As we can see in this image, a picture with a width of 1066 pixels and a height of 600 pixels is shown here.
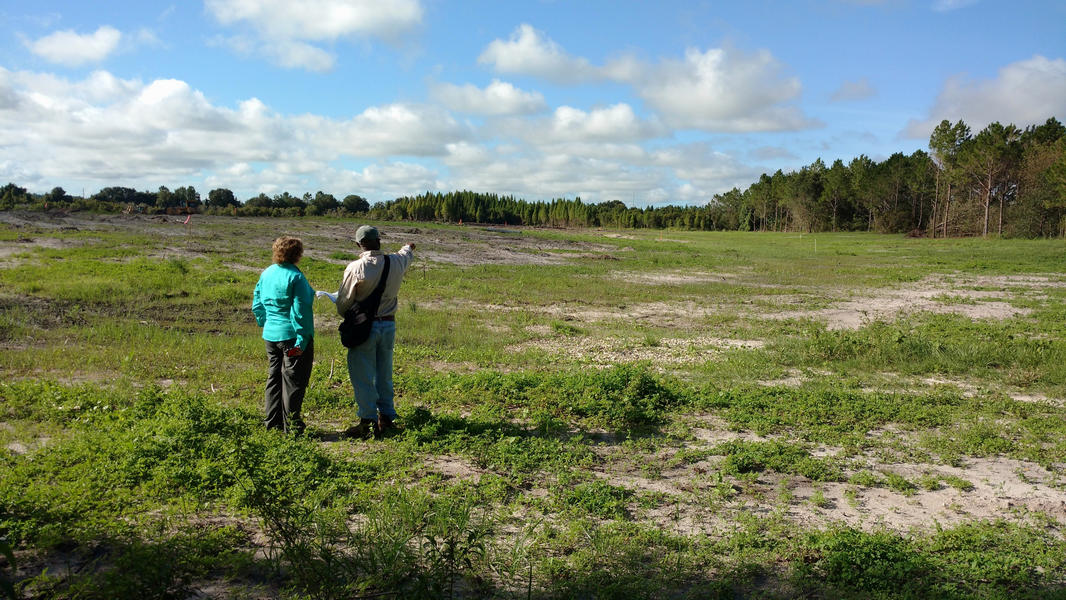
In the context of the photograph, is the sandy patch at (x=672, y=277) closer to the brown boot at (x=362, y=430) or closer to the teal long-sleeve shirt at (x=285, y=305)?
the brown boot at (x=362, y=430)

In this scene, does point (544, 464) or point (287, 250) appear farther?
point (287, 250)

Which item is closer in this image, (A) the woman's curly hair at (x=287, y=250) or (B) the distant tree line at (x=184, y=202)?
(A) the woman's curly hair at (x=287, y=250)

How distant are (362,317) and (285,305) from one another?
80cm

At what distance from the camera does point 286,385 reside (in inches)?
253

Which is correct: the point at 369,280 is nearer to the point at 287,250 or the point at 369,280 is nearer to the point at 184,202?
the point at 287,250

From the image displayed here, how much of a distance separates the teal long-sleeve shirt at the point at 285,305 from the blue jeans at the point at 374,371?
523 mm

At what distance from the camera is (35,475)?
201 inches

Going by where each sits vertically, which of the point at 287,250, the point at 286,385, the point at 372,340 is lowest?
the point at 286,385

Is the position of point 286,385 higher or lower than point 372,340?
lower

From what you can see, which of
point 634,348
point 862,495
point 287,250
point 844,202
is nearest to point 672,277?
point 634,348

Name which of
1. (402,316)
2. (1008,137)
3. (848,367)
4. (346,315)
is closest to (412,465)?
(346,315)

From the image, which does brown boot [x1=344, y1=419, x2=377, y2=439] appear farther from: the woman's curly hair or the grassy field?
the woman's curly hair

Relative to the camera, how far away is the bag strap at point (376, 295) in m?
6.37

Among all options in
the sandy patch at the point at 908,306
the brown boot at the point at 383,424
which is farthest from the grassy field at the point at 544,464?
the sandy patch at the point at 908,306
